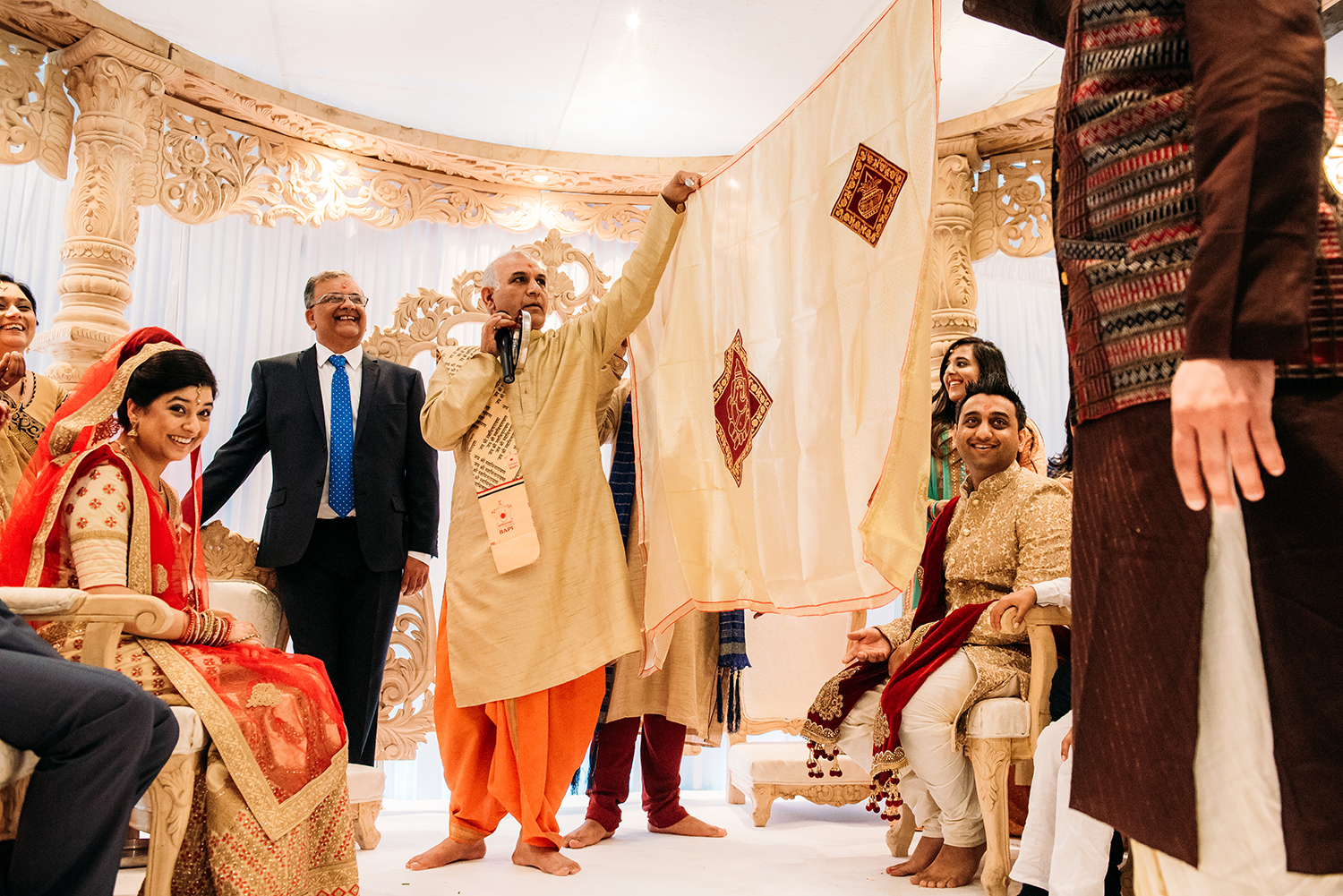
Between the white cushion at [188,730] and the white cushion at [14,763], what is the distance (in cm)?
29

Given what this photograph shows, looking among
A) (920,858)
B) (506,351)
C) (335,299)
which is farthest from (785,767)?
(335,299)

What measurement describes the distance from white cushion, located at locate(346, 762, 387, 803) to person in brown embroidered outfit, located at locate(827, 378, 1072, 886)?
1.42m

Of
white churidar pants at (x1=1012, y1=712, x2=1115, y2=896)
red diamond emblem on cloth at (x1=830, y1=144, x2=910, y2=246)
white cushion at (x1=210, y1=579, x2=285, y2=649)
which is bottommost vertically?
white churidar pants at (x1=1012, y1=712, x2=1115, y2=896)

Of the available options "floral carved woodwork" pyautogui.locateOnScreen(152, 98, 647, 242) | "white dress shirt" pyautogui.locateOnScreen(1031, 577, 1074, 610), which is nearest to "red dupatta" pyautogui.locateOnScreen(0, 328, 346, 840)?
"white dress shirt" pyautogui.locateOnScreen(1031, 577, 1074, 610)

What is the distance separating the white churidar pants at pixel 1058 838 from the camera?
6.57ft

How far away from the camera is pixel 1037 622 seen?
2.41 m

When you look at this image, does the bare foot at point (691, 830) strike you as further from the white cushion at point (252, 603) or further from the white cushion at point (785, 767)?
the white cushion at point (252, 603)

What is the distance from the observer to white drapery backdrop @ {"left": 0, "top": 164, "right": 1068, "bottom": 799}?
4.48 metres

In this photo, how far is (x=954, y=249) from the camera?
4.55 meters

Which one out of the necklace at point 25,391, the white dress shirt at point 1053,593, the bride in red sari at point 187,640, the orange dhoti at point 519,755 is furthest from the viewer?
the necklace at point 25,391

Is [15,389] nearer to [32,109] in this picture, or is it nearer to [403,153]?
[32,109]

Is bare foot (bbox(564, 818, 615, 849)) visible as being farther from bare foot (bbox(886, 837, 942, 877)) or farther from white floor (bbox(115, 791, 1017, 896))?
bare foot (bbox(886, 837, 942, 877))

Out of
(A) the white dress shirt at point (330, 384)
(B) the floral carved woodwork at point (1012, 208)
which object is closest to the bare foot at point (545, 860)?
(A) the white dress shirt at point (330, 384)

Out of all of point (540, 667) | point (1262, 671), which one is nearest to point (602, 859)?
point (540, 667)
